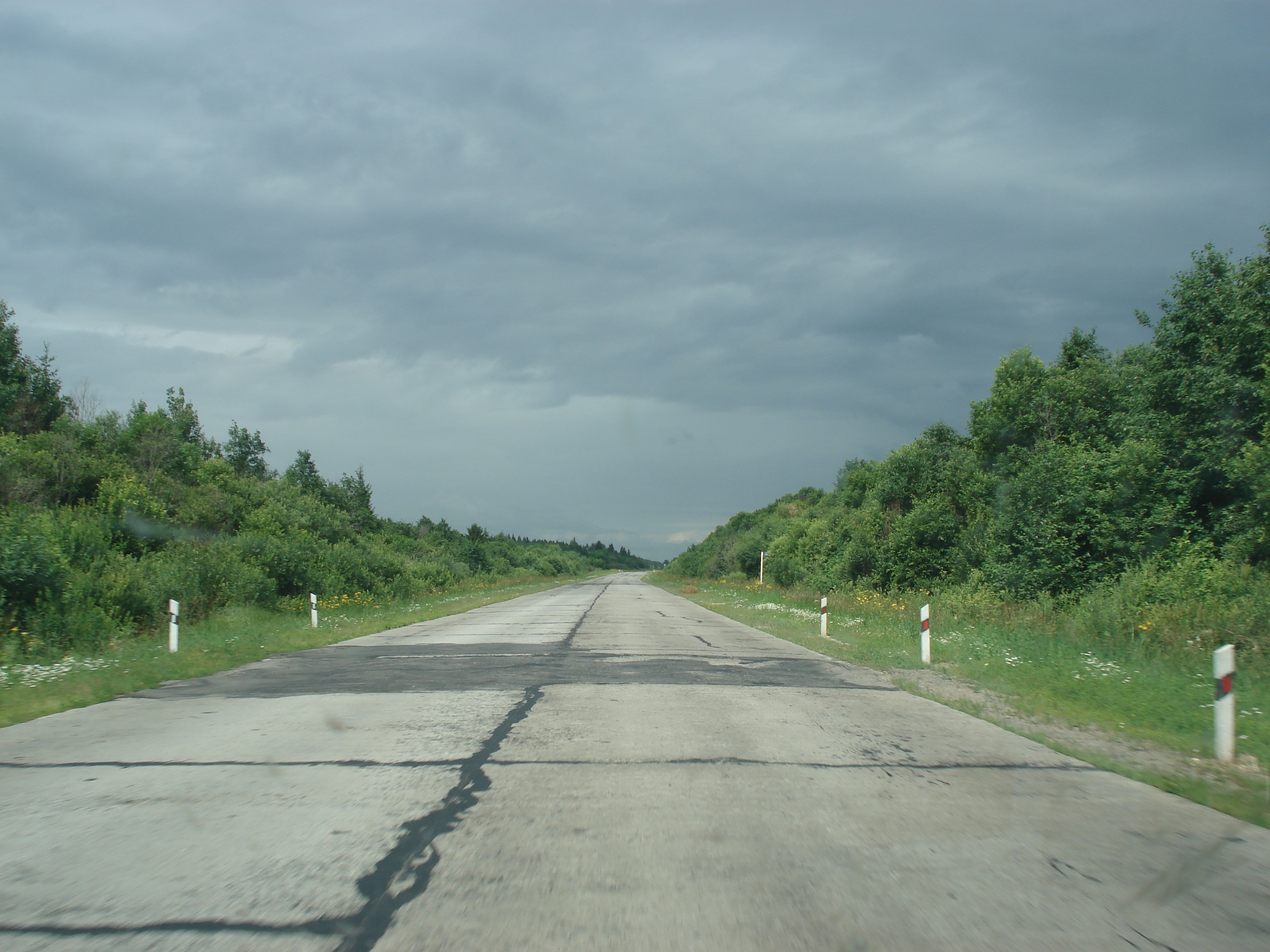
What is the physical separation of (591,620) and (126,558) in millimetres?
13359

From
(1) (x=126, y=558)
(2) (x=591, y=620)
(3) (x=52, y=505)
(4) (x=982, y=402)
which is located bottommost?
(2) (x=591, y=620)

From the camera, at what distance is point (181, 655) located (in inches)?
584

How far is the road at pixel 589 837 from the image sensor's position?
12.7 ft

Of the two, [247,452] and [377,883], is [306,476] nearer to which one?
[247,452]

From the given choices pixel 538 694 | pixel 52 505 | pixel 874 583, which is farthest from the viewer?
pixel 874 583

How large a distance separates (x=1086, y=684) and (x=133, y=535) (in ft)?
87.6

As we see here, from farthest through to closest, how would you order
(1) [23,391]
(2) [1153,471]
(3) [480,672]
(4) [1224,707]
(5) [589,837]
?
(1) [23,391]
(2) [1153,471]
(3) [480,672]
(4) [1224,707]
(5) [589,837]

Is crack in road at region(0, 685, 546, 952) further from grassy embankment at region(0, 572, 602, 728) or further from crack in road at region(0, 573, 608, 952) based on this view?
grassy embankment at region(0, 572, 602, 728)

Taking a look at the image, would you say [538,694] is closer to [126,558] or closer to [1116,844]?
[1116,844]

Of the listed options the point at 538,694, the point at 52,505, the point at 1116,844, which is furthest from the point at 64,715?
the point at 52,505

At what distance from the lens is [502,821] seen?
5.42m

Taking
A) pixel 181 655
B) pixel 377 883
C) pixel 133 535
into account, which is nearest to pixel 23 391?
pixel 133 535

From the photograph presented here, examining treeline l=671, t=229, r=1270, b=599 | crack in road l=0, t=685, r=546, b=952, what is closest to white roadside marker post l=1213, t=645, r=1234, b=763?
crack in road l=0, t=685, r=546, b=952

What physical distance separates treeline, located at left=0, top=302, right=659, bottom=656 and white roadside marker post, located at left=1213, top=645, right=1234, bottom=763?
17652mm
